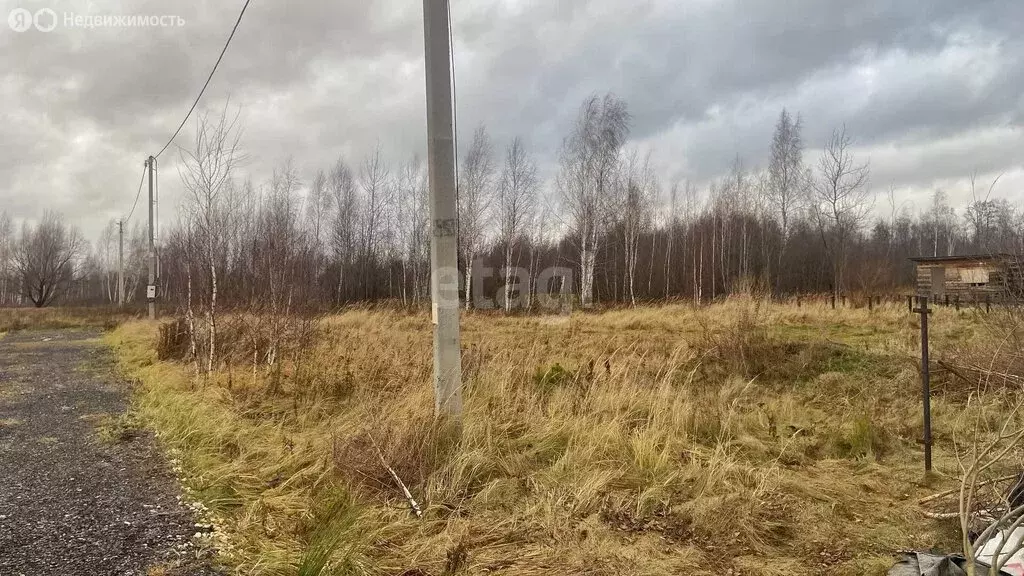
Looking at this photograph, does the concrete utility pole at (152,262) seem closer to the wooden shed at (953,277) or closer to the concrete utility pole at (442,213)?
the concrete utility pole at (442,213)

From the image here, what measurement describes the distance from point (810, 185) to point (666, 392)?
32403mm

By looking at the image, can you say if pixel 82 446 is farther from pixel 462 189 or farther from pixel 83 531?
pixel 462 189

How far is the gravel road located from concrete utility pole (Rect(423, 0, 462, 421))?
1779 mm

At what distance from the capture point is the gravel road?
2.72 m

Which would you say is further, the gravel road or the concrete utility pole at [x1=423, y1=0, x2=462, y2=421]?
the concrete utility pole at [x1=423, y1=0, x2=462, y2=421]

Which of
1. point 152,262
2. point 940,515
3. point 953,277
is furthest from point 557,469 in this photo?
point 953,277

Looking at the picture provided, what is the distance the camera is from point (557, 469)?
3980mm

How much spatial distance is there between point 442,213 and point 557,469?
2016mm

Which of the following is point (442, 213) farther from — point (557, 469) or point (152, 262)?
point (152, 262)

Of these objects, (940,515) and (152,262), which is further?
(152,262)

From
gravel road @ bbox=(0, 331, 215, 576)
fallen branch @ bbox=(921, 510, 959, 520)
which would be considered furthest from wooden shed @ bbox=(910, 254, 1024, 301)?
gravel road @ bbox=(0, 331, 215, 576)

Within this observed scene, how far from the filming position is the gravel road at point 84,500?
2.72 metres

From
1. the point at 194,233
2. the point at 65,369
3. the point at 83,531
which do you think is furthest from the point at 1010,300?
the point at 65,369

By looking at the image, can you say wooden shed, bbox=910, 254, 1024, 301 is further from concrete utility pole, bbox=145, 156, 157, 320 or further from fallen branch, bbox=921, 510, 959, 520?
concrete utility pole, bbox=145, 156, 157, 320
